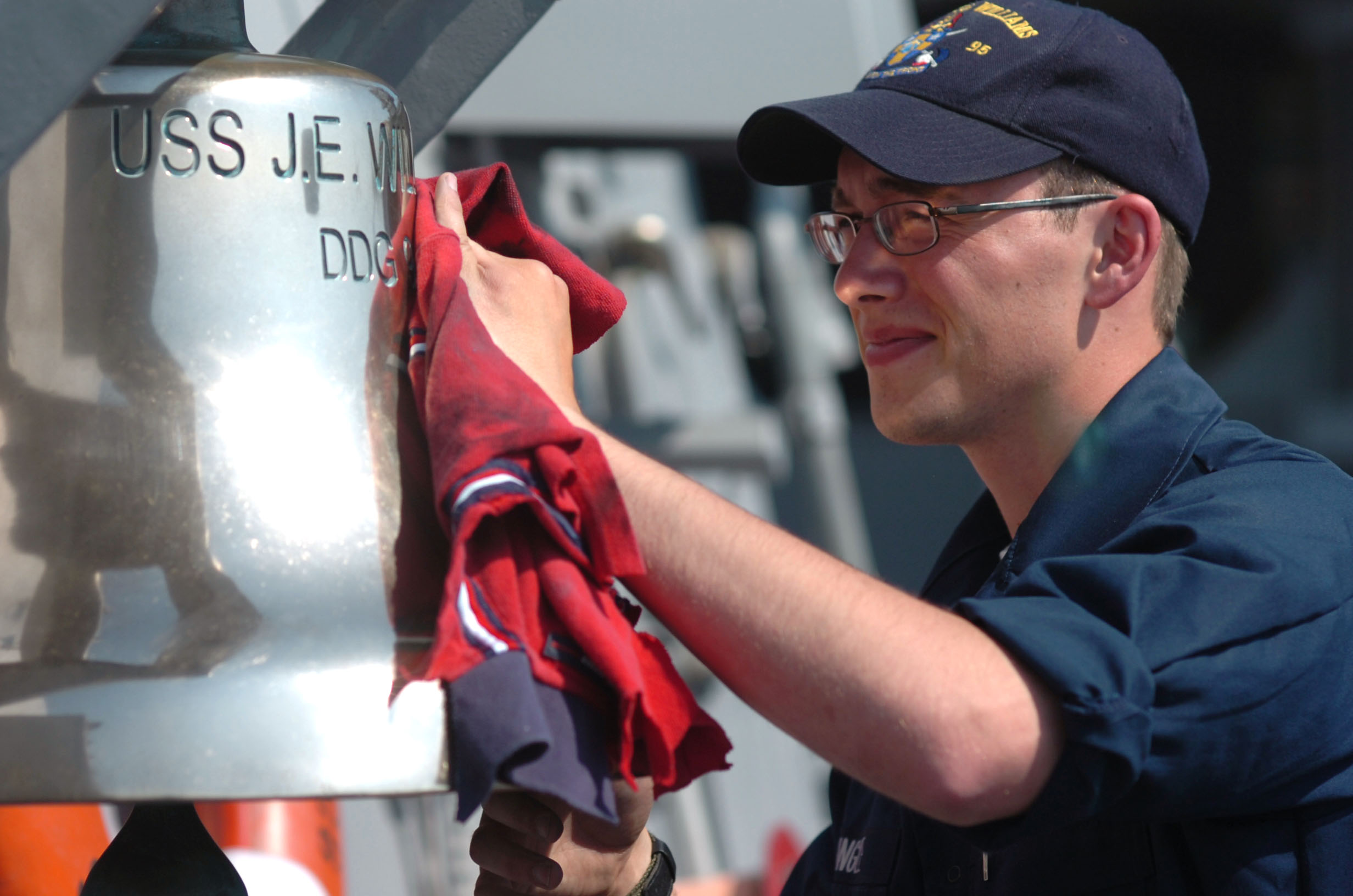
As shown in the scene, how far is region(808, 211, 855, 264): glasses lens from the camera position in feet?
4.81

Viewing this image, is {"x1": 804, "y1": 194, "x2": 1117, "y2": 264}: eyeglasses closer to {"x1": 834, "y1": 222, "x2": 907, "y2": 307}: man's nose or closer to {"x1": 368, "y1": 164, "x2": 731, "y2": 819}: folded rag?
{"x1": 834, "y1": 222, "x2": 907, "y2": 307}: man's nose

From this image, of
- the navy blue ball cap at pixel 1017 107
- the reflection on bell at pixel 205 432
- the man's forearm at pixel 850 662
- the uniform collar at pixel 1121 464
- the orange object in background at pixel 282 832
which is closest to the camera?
the reflection on bell at pixel 205 432

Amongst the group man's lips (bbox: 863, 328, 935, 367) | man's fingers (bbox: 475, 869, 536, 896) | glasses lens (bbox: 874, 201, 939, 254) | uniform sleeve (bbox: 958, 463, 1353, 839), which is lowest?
man's fingers (bbox: 475, 869, 536, 896)

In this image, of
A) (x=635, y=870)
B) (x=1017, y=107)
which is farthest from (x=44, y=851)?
(x=1017, y=107)

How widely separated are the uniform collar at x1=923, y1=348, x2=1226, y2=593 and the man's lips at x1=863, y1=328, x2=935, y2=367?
18 centimetres

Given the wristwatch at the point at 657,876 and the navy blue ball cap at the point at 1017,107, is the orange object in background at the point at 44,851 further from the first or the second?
the navy blue ball cap at the point at 1017,107

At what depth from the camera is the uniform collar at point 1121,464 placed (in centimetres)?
122

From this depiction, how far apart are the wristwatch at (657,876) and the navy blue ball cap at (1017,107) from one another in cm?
68

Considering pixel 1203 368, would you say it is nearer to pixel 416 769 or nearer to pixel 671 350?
pixel 671 350

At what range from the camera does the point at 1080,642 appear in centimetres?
93

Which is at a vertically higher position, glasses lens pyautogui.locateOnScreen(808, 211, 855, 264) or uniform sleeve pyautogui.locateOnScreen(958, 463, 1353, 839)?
glasses lens pyautogui.locateOnScreen(808, 211, 855, 264)

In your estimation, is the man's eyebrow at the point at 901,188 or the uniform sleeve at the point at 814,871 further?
the uniform sleeve at the point at 814,871

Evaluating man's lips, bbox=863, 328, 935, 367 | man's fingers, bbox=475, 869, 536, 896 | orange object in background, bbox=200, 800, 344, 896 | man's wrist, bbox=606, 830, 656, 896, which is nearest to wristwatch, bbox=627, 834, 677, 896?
man's wrist, bbox=606, 830, 656, 896

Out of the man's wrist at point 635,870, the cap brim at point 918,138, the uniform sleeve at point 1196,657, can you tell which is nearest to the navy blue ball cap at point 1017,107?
the cap brim at point 918,138
